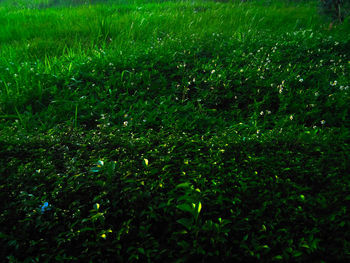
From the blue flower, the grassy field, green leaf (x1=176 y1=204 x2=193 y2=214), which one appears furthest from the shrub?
the blue flower

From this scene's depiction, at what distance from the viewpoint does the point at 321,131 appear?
293cm

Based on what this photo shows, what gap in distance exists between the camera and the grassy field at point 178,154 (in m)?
1.74

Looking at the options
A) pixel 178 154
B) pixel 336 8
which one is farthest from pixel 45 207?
pixel 336 8

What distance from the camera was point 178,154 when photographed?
8.08 ft

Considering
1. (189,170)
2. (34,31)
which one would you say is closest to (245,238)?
(189,170)

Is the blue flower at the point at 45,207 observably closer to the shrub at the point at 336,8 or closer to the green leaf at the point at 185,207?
the green leaf at the point at 185,207

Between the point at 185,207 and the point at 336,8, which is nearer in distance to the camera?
the point at 185,207

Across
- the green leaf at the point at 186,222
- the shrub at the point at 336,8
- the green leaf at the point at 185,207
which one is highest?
the shrub at the point at 336,8

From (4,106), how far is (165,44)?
293 cm

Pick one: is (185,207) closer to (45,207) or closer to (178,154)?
(178,154)

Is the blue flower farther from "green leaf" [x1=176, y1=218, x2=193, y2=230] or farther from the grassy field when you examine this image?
"green leaf" [x1=176, y1=218, x2=193, y2=230]

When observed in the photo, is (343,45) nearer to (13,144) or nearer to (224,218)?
(224,218)

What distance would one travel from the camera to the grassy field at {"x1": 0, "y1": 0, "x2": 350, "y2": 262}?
1.74m

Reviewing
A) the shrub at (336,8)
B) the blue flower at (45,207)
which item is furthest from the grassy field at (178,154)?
the shrub at (336,8)
